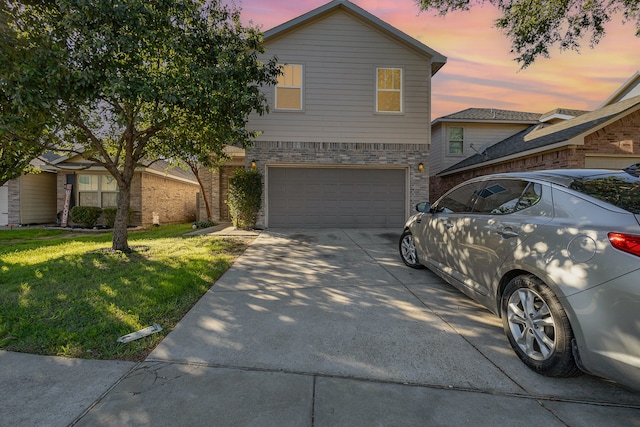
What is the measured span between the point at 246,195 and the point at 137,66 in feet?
17.1

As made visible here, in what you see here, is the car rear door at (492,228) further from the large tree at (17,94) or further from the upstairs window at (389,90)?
the upstairs window at (389,90)

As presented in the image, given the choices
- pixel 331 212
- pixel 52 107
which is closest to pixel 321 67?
pixel 331 212

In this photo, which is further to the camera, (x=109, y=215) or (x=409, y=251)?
(x=109, y=215)

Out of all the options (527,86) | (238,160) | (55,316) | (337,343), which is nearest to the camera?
(337,343)

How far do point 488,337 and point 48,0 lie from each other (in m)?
8.25

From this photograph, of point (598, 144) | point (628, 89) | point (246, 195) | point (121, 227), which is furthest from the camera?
point (628, 89)

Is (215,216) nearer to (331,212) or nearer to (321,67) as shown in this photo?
(331,212)

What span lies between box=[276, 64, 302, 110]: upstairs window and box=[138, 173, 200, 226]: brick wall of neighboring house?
792cm

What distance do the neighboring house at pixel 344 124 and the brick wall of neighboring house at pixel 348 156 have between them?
3 centimetres

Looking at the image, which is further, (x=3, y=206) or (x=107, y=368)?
(x=3, y=206)

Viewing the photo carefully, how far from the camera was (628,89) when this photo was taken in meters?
15.9

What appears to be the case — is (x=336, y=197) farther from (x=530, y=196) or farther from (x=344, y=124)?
(x=530, y=196)

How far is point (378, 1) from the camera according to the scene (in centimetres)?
978

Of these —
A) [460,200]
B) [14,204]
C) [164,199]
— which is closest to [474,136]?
[460,200]
